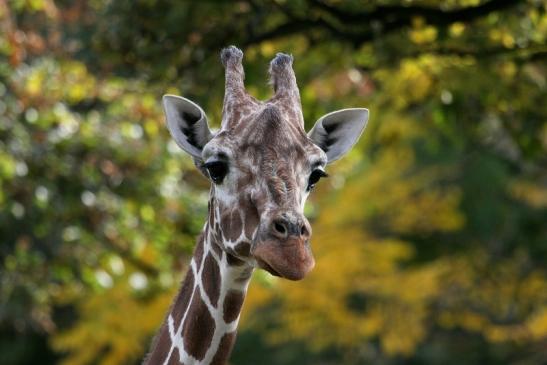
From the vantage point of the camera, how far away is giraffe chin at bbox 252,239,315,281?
19.6ft

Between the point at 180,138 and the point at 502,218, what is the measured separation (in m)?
17.0

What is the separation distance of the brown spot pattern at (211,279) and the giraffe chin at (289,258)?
31.7 inches

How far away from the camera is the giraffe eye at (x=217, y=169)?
653 cm

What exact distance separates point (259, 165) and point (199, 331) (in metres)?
0.96

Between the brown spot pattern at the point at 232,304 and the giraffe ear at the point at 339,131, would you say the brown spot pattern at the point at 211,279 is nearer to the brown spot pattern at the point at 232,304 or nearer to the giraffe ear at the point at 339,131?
the brown spot pattern at the point at 232,304

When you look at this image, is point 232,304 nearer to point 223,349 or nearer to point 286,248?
point 223,349

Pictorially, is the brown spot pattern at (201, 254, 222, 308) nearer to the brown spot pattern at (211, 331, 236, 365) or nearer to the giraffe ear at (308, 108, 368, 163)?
the brown spot pattern at (211, 331, 236, 365)

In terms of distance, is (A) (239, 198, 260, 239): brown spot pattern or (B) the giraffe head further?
(A) (239, 198, 260, 239): brown spot pattern

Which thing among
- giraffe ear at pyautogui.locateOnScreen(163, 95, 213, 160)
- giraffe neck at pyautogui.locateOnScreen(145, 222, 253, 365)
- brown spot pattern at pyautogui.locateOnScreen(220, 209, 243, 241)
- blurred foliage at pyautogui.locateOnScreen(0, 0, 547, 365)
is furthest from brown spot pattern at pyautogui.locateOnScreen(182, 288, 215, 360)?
blurred foliage at pyautogui.locateOnScreen(0, 0, 547, 365)

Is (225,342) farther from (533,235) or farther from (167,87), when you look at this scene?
(533,235)

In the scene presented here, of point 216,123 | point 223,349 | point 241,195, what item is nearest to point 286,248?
point 241,195

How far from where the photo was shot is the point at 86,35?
12430 mm

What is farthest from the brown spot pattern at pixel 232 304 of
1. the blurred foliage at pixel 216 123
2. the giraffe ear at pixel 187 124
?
the blurred foliage at pixel 216 123

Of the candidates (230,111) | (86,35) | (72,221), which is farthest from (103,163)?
(230,111)
